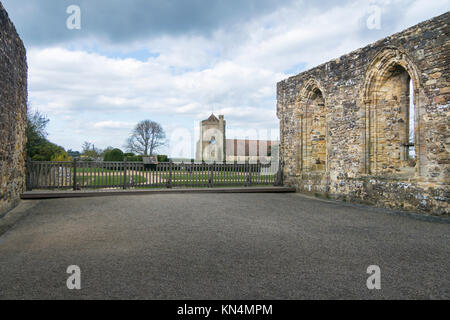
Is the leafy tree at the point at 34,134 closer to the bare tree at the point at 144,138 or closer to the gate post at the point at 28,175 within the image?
the gate post at the point at 28,175

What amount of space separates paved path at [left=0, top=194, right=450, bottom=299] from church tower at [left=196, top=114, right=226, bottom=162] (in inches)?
1907

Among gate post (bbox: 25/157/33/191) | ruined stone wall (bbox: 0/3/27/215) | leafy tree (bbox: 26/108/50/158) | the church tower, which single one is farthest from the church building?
ruined stone wall (bbox: 0/3/27/215)

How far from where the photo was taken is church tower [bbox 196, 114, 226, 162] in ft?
183

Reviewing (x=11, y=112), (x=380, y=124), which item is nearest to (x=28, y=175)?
(x=11, y=112)

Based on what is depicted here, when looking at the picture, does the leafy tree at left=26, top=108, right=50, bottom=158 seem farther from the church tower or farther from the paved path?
the church tower

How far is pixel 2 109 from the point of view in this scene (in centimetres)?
706

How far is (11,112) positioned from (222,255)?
7.29 metres

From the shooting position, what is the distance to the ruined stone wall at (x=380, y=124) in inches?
284

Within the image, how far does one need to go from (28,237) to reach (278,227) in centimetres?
435

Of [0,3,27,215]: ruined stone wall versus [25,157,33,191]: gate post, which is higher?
[0,3,27,215]: ruined stone wall

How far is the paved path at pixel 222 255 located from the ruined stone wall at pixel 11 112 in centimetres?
151

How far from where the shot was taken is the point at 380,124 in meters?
9.35
